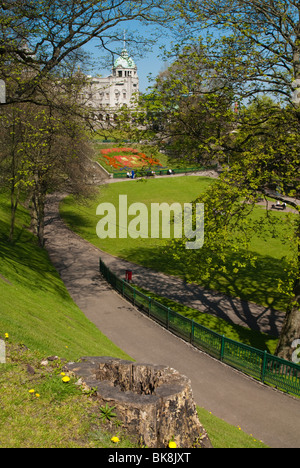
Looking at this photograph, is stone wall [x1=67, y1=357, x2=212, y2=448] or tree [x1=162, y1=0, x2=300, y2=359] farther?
tree [x1=162, y1=0, x2=300, y2=359]

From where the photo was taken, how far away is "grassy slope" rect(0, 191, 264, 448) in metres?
5.42

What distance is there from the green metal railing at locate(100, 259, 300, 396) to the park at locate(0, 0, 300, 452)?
0.06 meters

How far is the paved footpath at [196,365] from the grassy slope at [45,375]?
93cm

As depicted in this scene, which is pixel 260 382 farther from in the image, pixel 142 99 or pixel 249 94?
pixel 142 99

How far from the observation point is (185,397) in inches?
239

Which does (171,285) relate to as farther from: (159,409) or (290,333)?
(159,409)

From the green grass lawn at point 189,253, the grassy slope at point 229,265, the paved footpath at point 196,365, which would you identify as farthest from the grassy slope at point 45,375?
the grassy slope at point 229,265

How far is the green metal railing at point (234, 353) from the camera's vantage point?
13.0 metres

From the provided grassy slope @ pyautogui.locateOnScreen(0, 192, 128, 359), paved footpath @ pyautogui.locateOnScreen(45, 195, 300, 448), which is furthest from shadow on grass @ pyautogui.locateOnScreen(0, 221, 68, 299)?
paved footpath @ pyautogui.locateOnScreen(45, 195, 300, 448)

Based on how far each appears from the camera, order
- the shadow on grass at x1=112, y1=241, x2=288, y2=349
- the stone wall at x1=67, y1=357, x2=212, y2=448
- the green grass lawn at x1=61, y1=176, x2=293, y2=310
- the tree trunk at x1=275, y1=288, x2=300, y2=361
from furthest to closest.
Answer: the green grass lawn at x1=61, y1=176, x2=293, y2=310 → the shadow on grass at x1=112, y1=241, x2=288, y2=349 → the tree trunk at x1=275, y1=288, x2=300, y2=361 → the stone wall at x1=67, y1=357, x2=212, y2=448

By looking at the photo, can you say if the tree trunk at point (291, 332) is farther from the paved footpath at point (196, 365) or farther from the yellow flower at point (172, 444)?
the yellow flower at point (172, 444)

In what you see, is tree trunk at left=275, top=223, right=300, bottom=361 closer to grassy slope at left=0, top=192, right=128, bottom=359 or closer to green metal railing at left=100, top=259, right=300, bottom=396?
green metal railing at left=100, top=259, right=300, bottom=396

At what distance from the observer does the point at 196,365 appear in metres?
14.4
